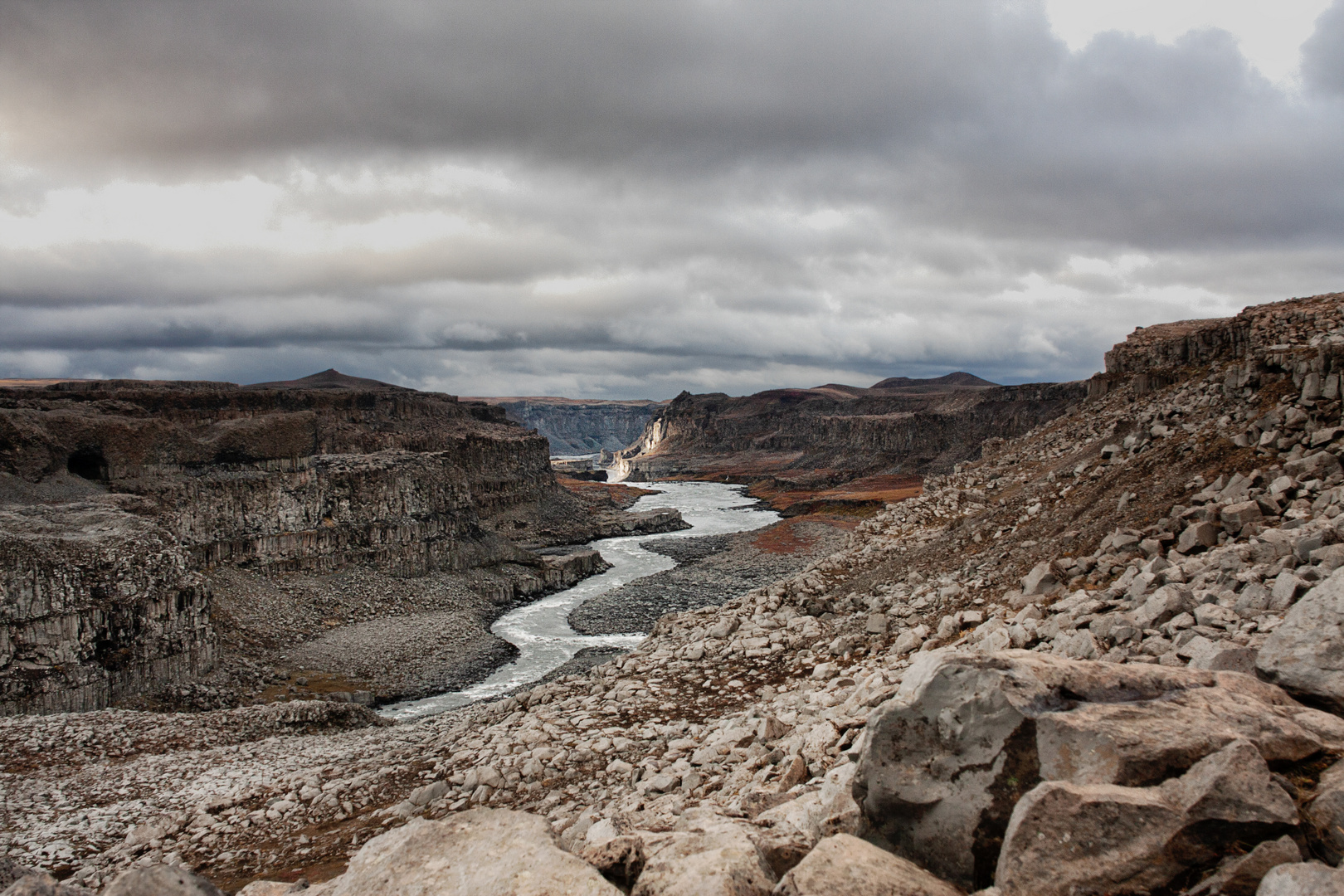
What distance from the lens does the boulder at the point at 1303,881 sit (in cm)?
378

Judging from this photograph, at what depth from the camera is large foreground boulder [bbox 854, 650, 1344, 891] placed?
5.05 meters

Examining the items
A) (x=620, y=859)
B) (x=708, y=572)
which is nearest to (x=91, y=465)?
(x=708, y=572)

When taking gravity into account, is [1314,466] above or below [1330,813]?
above

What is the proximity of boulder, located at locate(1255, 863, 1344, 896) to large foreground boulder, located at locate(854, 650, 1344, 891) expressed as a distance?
98cm

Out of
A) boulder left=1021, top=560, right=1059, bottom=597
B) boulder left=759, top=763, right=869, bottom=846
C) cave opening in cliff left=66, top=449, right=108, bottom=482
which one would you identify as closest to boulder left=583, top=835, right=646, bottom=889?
boulder left=759, top=763, right=869, bottom=846

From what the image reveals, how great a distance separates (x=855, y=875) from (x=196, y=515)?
48733 millimetres

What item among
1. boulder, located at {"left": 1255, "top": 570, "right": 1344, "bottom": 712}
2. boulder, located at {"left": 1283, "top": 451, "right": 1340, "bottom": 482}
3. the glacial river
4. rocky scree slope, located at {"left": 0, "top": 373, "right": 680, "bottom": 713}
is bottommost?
the glacial river

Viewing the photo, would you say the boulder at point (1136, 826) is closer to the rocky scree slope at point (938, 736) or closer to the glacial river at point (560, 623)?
the rocky scree slope at point (938, 736)

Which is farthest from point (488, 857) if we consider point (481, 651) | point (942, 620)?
point (481, 651)

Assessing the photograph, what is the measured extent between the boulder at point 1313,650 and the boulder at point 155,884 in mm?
9645

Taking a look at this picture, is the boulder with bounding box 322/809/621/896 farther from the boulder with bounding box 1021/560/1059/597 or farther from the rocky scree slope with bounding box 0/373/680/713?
the rocky scree slope with bounding box 0/373/680/713

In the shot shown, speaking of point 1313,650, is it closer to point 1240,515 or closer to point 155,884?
point 1240,515

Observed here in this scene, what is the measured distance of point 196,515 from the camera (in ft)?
142

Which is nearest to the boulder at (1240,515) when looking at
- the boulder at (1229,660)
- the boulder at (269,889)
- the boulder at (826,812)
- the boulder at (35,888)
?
the boulder at (1229,660)
